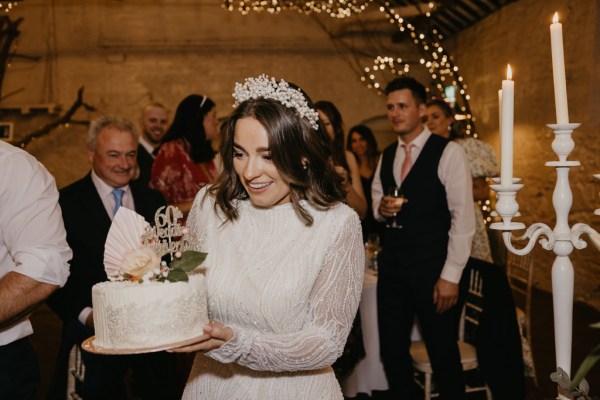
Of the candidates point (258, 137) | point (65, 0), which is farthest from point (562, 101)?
point (65, 0)

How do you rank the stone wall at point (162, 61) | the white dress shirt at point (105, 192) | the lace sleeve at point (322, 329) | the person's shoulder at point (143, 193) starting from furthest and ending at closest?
the stone wall at point (162, 61) → the person's shoulder at point (143, 193) → the white dress shirt at point (105, 192) → the lace sleeve at point (322, 329)

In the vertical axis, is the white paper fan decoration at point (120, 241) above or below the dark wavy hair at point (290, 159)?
below

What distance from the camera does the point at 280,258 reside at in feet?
5.64

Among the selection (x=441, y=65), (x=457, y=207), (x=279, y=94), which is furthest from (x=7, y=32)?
(x=279, y=94)

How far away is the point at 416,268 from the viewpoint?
322cm

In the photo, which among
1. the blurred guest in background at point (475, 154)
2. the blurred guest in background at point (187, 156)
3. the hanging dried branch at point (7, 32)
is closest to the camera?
A: the blurred guest in background at point (187, 156)

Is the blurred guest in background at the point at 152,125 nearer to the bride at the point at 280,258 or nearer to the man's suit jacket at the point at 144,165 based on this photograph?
the man's suit jacket at the point at 144,165

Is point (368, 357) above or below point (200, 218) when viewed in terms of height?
below

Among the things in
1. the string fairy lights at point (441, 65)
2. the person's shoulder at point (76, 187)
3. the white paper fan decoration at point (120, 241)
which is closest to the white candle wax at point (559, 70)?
the white paper fan decoration at point (120, 241)

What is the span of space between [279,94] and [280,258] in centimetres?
46

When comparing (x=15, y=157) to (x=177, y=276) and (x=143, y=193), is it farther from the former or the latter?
(x=143, y=193)

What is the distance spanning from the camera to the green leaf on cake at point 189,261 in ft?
4.64

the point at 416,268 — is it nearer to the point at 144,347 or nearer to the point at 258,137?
the point at 258,137

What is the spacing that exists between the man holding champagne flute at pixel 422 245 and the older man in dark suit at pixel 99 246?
1.20 meters
